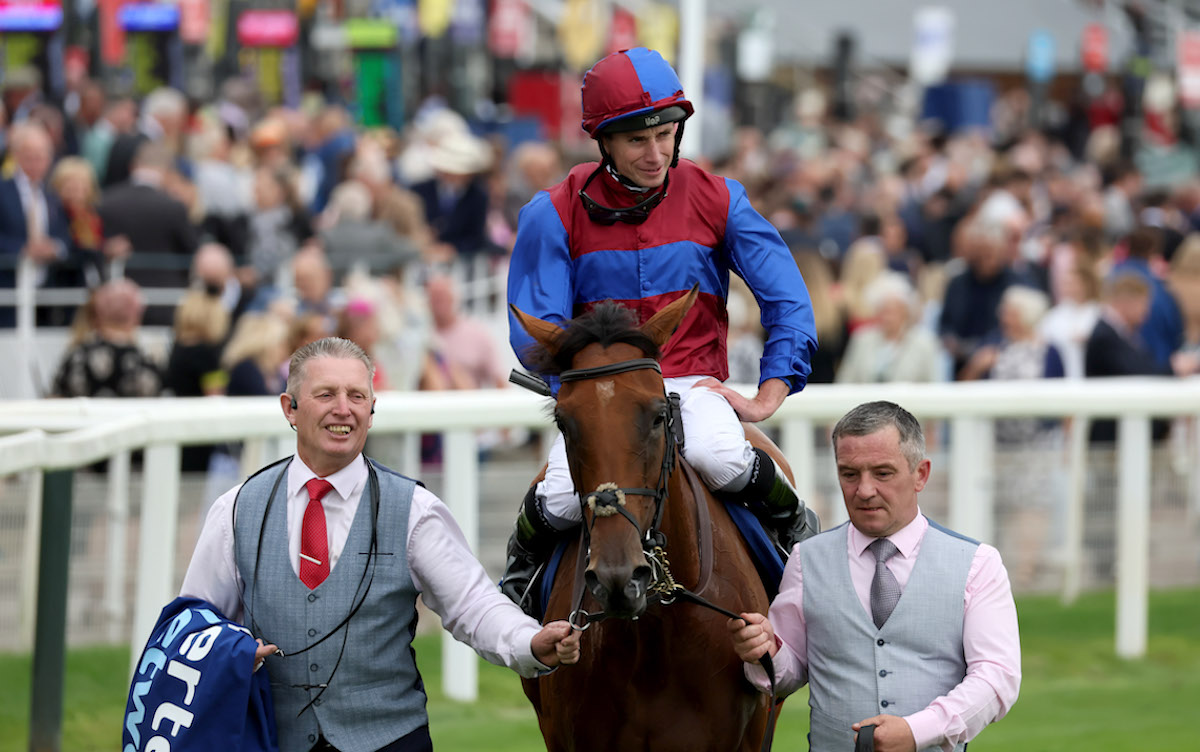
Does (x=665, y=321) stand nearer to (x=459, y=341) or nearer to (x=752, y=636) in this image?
(x=752, y=636)

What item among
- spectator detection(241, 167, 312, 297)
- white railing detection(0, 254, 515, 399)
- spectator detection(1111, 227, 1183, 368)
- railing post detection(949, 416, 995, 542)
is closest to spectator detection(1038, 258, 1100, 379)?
spectator detection(1111, 227, 1183, 368)

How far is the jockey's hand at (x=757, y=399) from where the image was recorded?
409 centimetres

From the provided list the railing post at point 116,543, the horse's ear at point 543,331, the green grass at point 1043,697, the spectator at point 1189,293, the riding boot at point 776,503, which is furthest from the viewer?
the spectator at point 1189,293

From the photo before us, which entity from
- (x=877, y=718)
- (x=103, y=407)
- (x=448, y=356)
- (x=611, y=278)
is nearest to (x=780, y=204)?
(x=448, y=356)

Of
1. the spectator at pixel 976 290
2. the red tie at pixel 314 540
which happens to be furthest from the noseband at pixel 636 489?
the spectator at pixel 976 290

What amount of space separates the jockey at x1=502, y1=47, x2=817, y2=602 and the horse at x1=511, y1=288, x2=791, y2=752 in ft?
0.45

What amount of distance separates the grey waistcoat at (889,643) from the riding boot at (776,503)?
2.04 ft

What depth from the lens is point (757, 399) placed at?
411cm

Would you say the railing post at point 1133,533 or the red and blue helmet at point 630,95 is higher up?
the red and blue helmet at point 630,95

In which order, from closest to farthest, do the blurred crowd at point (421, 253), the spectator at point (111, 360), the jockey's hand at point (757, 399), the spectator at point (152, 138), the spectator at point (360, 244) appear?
the jockey's hand at point (757, 399), the spectator at point (111, 360), the blurred crowd at point (421, 253), the spectator at point (360, 244), the spectator at point (152, 138)

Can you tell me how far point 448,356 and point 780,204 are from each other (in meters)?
4.09

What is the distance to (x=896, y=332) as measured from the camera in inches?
366

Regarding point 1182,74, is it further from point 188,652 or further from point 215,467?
point 188,652

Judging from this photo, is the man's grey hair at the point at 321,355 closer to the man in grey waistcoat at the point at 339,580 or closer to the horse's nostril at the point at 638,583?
the man in grey waistcoat at the point at 339,580
